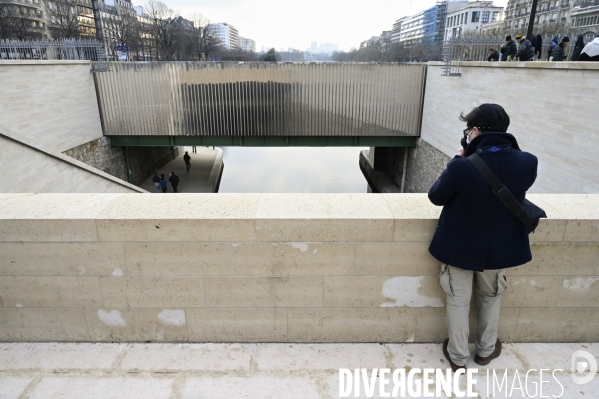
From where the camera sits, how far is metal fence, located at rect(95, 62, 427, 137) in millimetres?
19891

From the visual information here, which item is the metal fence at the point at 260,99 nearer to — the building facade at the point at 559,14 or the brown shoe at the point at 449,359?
the brown shoe at the point at 449,359

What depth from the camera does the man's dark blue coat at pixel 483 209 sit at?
210 centimetres

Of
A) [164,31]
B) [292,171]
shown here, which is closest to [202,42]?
[164,31]

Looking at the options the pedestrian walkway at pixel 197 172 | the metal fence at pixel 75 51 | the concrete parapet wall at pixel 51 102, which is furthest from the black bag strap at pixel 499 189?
the pedestrian walkway at pixel 197 172

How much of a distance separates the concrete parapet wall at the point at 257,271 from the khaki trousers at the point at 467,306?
181 millimetres

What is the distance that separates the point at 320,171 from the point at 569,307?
2915 centimetres

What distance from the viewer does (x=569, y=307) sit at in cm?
262

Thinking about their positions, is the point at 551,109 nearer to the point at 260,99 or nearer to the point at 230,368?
the point at 230,368

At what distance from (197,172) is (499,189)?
2661cm

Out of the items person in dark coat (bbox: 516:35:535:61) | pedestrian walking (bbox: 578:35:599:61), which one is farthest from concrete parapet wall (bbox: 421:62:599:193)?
person in dark coat (bbox: 516:35:535:61)

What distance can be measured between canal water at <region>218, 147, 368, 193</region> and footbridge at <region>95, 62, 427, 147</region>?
5655 millimetres

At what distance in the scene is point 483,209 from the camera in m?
2.13

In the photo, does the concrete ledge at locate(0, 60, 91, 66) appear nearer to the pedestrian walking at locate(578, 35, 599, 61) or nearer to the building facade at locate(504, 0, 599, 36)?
the pedestrian walking at locate(578, 35, 599, 61)

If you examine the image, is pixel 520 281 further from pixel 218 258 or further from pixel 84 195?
pixel 84 195
